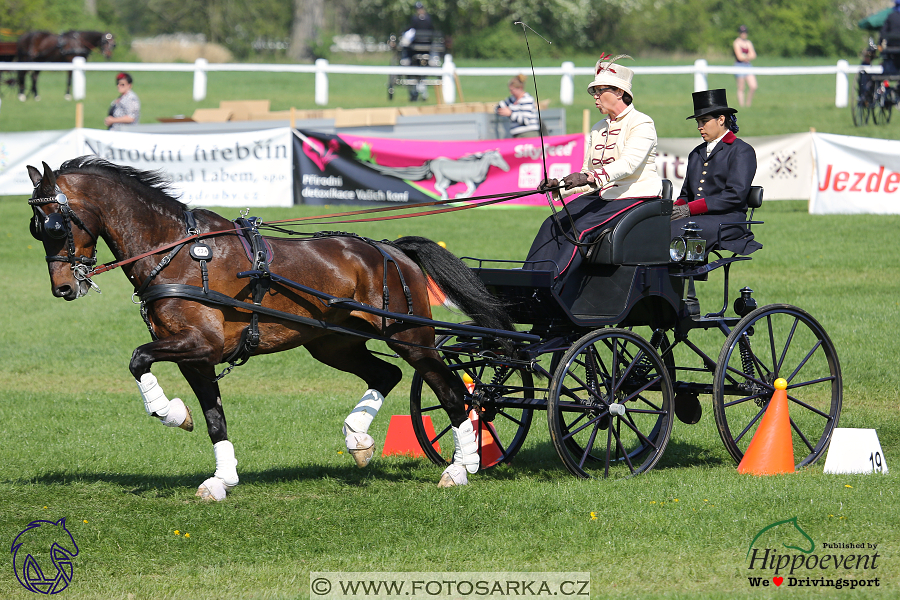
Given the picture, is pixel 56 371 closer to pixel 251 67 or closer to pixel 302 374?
pixel 302 374

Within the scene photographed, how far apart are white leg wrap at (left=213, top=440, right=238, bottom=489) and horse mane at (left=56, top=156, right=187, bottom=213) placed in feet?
4.62

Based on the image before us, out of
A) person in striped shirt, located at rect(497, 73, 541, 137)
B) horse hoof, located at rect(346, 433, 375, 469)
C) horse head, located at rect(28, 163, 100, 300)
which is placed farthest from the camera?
person in striped shirt, located at rect(497, 73, 541, 137)

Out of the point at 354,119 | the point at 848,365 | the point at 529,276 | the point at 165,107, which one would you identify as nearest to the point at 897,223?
the point at 848,365

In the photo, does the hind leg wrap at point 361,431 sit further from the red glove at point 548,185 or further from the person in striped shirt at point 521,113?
the person in striped shirt at point 521,113

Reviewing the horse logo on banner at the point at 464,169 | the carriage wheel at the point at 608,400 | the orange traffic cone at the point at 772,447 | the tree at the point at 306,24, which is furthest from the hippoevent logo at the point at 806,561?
the tree at the point at 306,24

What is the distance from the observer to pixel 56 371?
1021 centimetres

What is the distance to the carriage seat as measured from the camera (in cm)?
639

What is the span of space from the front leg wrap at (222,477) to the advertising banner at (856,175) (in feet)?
36.6

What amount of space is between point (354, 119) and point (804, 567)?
14313mm

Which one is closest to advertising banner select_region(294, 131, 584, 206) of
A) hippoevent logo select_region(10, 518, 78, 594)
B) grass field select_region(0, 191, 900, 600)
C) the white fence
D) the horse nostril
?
the white fence

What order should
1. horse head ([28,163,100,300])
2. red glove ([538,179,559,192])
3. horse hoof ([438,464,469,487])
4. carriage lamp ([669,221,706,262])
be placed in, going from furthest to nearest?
carriage lamp ([669,221,706,262]) → horse hoof ([438,464,469,487]) → red glove ([538,179,559,192]) → horse head ([28,163,100,300])

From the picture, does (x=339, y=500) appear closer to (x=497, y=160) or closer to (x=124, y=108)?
(x=497, y=160)

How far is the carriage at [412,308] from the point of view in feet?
19.0

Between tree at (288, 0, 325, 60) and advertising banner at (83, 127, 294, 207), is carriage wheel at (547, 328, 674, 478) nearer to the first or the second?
advertising banner at (83, 127, 294, 207)
